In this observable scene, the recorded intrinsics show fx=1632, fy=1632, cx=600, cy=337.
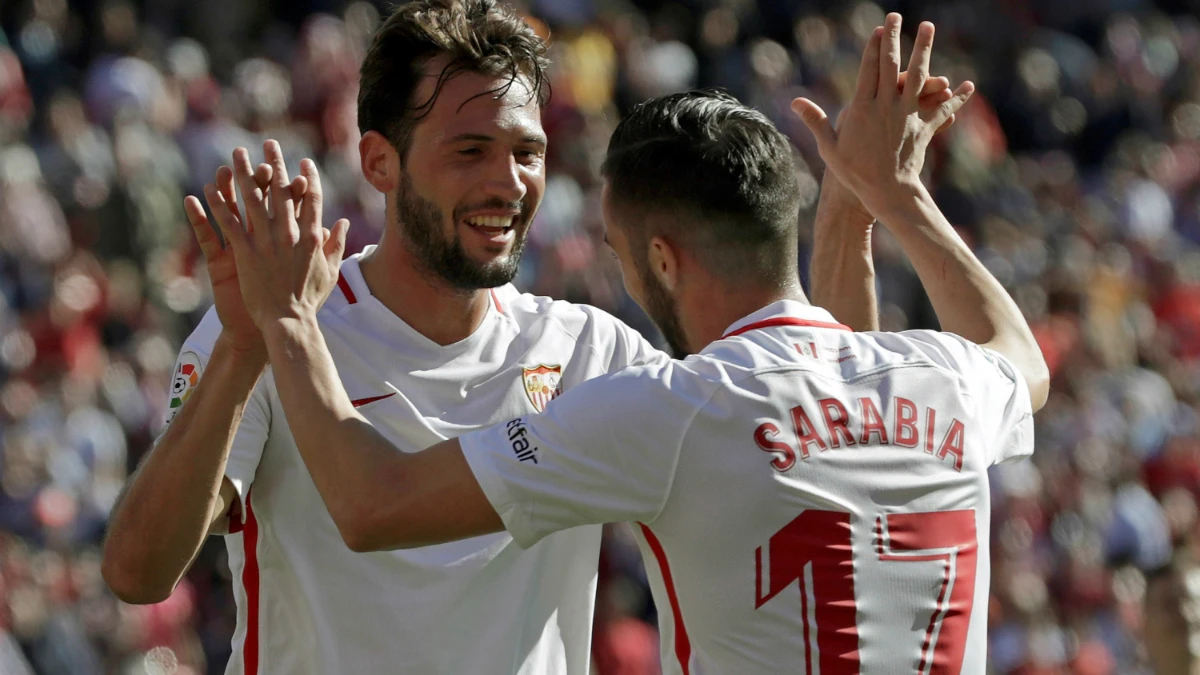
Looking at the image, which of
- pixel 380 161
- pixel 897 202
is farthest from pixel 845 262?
pixel 380 161

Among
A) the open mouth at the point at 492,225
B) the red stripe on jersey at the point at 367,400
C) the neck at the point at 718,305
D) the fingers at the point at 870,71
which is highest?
the fingers at the point at 870,71

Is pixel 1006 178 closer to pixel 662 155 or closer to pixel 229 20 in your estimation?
pixel 229 20

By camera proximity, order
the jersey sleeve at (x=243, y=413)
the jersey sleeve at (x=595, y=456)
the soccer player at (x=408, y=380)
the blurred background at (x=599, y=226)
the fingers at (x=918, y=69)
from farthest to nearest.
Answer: the blurred background at (x=599, y=226) < the fingers at (x=918, y=69) < the jersey sleeve at (x=243, y=413) < the soccer player at (x=408, y=380) < the jersey sleeve at (x=595, y=456)

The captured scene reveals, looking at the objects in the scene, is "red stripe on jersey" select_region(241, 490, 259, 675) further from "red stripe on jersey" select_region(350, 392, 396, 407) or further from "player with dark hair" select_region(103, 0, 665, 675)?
"red stripe on jersey" select_region(350, 392, 396, 407)

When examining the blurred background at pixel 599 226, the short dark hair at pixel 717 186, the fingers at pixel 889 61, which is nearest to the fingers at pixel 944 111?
the fingers at pixel 889 61

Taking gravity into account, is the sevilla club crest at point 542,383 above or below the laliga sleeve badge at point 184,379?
below

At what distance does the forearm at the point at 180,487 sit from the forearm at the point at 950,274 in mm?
1414

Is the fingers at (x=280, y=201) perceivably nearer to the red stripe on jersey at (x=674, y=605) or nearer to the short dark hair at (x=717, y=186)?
the short dark hair at (x=717, y=186)

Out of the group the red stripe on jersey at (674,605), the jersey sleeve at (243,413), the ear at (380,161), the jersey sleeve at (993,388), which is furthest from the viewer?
the ear at (380,161)

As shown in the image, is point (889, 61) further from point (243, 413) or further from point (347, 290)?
point (243, 413)

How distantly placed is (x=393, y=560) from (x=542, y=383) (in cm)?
56

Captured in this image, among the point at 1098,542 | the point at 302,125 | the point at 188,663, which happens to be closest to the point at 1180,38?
the point at 1098,542

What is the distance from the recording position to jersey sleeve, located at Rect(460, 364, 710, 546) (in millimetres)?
2904

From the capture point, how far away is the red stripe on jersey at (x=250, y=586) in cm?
354
